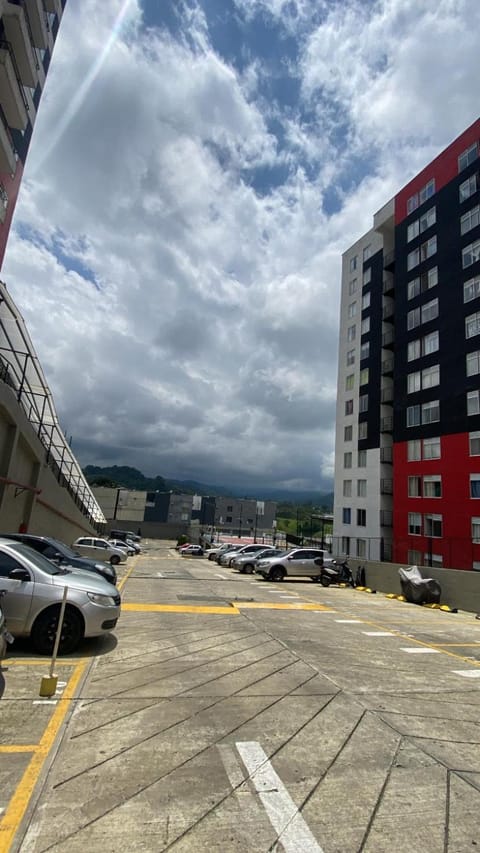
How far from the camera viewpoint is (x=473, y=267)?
3052 cm

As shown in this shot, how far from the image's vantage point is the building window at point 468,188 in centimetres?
3144

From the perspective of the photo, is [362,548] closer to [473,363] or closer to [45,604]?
[473,363]

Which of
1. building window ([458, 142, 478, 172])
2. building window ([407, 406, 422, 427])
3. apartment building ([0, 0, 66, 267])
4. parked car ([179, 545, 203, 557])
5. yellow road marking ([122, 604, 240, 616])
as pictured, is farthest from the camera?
parked car ([179, 545, 203, 557])

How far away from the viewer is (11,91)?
18141mm

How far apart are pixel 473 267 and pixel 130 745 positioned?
34.0 meters

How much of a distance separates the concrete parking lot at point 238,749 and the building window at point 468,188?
33106 mm

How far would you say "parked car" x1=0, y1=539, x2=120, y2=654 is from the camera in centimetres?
702

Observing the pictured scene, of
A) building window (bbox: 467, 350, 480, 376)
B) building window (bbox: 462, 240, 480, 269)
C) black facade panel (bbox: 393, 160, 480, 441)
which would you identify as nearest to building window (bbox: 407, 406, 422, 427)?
black facade panel (bbox: 393, 160, 480, 441)

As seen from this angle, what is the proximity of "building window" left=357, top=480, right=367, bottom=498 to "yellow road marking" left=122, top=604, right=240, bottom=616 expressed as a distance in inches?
1141

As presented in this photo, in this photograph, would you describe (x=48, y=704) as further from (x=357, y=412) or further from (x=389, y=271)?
(x=389, y=271)

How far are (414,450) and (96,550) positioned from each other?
915 inches

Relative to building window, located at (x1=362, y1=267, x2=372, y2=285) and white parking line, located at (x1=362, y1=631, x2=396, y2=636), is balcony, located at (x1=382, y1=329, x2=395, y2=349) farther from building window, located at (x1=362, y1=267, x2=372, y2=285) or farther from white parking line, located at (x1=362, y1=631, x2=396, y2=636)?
white parking line, located at (x1=362, y1=631, x2=396, y2=636)

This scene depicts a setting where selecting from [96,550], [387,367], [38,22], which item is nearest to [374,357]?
[387,367]

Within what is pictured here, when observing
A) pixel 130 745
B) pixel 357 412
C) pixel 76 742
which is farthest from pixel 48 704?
pixel 357 412
